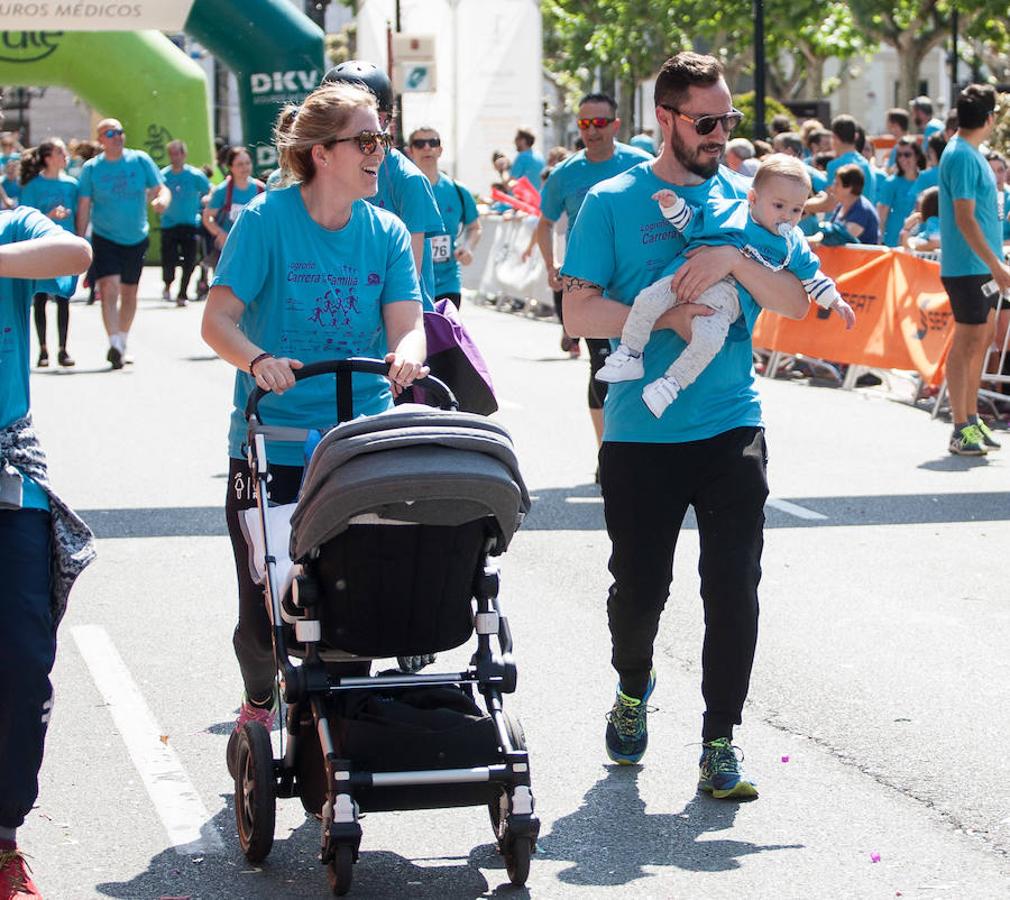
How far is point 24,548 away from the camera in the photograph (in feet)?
13.8

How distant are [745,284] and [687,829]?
1.45 metres

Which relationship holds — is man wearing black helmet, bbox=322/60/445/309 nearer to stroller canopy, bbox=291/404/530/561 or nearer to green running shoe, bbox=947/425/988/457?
stroller canopy, bbox=291/404/530/561

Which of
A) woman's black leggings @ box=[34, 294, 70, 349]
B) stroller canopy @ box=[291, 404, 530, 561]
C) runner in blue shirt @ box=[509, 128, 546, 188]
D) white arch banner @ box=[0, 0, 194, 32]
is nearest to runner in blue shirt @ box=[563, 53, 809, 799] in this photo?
stroller canopy @ box=[291, 404, 530, 561]

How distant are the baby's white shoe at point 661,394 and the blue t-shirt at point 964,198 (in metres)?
6.28

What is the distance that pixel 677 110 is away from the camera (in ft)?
16.8

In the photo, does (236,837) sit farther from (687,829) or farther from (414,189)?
(414,189)

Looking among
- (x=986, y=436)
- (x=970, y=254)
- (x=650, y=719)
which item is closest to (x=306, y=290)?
(x=650, y=719)

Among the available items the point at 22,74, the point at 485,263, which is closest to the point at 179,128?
the point at 22,74

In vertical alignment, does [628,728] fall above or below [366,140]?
below

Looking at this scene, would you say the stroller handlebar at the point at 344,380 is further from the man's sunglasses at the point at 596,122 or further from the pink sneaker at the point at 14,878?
the man's sunglasses at the point at 596,122

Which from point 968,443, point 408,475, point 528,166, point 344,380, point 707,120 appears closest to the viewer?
point 408,475

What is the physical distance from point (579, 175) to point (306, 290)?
18.7 feet

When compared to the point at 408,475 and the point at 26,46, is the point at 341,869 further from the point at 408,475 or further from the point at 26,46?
the point at 26,46

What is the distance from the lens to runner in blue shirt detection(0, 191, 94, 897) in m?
4.16
